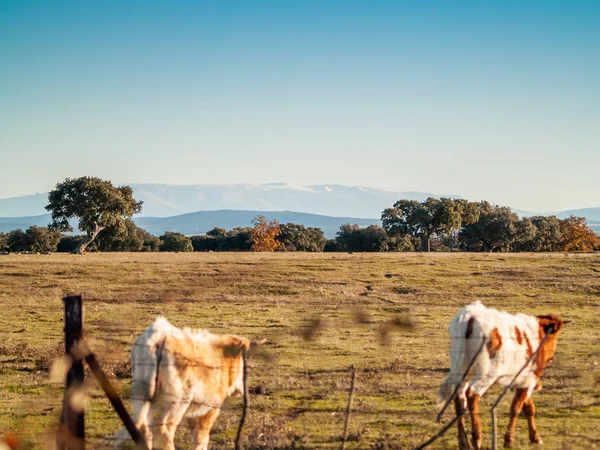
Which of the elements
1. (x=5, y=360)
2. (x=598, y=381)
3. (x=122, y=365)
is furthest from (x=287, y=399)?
(x=5, y=360)

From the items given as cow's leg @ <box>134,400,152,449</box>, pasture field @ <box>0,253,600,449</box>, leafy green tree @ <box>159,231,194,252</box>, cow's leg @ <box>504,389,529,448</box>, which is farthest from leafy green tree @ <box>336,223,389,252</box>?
cow's leg @ <box>134,400,152,449</box>

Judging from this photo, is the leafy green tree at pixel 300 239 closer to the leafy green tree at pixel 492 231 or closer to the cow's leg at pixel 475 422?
the leafy green tree at pixel 492 231

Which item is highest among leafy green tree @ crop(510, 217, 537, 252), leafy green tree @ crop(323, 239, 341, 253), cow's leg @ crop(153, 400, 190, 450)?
leafy green tree @ crop(510, 217, 537, 252)

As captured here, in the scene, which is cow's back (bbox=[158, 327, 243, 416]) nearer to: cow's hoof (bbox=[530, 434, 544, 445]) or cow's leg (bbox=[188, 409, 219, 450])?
cow's leg (bbox=[188, 409, 219, 450])

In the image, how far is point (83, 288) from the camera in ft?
108

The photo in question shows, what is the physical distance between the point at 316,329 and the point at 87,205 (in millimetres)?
44565

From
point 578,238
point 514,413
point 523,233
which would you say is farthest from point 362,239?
point 514,413

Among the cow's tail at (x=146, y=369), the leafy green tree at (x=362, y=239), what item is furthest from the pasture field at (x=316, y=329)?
the leafy green tree at (x=362, y=239)

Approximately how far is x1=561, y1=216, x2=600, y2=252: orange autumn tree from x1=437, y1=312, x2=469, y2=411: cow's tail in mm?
86178

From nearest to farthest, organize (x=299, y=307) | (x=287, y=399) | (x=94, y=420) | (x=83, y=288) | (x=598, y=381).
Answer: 1. (x=94, y=420)
2. (x=287, y=399)
3. (x=598, y=381)
4. (x=299, y=307)
5. (x=83, y=288)

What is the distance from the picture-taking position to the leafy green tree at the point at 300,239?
96562 millimetres

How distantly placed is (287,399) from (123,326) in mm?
11858

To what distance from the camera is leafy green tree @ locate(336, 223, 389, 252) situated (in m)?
90.9

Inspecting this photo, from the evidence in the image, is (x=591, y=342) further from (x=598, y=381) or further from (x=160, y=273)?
(x=160, y=273)
